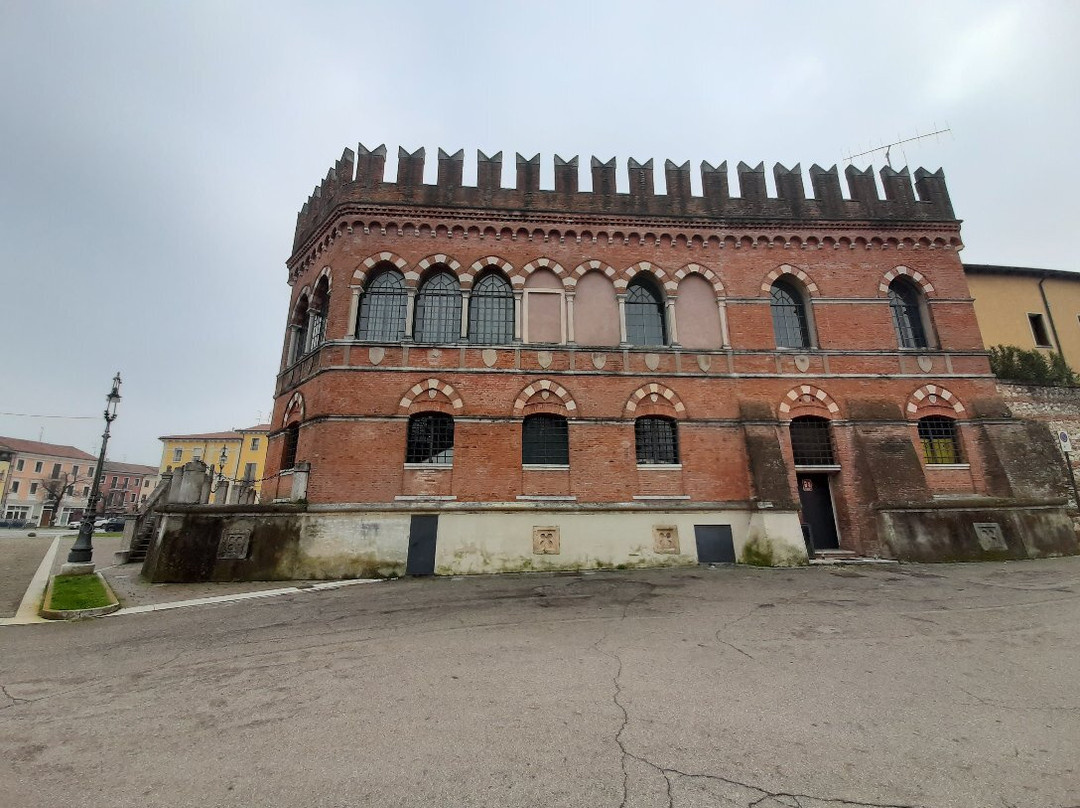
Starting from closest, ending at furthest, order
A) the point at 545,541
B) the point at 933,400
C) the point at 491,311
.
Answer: the point at 545,541 → the point at 933,400 → the point at 491,311

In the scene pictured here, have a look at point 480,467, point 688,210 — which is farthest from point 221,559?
point 688,210

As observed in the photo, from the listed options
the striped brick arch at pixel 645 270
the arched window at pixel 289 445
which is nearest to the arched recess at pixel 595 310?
the striped brick arch at pixel 645 270

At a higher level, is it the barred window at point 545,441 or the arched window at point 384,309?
the arched window at point 384,309

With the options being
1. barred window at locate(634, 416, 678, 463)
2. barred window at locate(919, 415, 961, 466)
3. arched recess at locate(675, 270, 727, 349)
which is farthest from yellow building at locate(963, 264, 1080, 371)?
barred window at locate(634, 416, 678, 463)

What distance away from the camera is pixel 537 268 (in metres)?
15.3

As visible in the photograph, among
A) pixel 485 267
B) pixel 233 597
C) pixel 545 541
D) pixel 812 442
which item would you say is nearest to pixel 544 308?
pixel 485 267

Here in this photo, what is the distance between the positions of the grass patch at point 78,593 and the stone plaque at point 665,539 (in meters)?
12.3

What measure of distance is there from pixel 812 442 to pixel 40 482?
96.6 meters

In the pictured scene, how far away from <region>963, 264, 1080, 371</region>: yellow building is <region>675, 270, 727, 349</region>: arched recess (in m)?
13.6

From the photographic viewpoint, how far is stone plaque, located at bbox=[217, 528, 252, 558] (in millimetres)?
11844

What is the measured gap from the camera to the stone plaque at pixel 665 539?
42.8 feet

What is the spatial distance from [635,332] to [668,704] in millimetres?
12269

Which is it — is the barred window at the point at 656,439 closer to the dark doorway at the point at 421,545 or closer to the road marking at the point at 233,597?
the dark doorway at the point at 421,545

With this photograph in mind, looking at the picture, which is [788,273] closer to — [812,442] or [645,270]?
[645,270]
